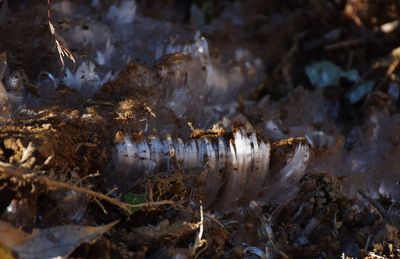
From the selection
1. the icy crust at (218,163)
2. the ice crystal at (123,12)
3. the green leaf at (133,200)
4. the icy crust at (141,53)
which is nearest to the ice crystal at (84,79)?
the icy crust at (141,53)

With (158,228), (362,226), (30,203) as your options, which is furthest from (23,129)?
(362,226)

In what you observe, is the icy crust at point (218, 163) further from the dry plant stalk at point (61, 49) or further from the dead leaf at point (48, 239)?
the dry plant stalk at point (61, 49)

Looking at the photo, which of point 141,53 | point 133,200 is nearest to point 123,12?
point 141,53

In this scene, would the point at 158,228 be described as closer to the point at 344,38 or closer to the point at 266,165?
the point at 266,165

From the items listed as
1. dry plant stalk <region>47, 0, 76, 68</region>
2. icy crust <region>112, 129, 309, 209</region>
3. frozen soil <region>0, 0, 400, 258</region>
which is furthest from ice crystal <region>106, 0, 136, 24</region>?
icy crust <region>112, 129, 309, 209</region>

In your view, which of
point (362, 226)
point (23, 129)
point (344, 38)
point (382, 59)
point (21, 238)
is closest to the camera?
point (21, 238)

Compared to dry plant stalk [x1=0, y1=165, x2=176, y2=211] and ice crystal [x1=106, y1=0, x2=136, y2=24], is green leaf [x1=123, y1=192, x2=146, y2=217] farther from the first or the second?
ice crystal [x1=106, y1=0, x2=136, y2=24]

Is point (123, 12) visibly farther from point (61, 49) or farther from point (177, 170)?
point (177, 170)
